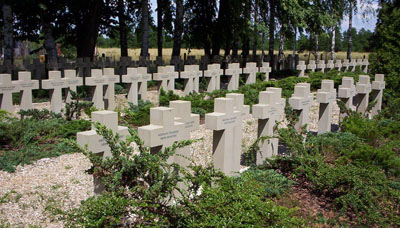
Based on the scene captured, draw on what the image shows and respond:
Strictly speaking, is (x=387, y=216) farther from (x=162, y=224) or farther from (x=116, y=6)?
(x=116, y=6)

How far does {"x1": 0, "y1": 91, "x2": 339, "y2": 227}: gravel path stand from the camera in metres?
5.14

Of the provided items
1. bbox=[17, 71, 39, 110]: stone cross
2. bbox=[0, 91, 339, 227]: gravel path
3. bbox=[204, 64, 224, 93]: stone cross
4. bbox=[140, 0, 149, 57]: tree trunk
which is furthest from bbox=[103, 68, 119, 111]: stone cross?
bbox=[140, 0, 149, 57]: tree trunk

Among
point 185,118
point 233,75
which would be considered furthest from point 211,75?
point 185,118

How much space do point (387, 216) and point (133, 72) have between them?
860cm

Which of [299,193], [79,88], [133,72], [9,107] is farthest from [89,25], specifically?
[299,193]

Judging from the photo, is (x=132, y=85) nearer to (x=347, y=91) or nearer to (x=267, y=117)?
(x=347, y=91)

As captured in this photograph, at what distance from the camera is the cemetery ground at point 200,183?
3.87 metres

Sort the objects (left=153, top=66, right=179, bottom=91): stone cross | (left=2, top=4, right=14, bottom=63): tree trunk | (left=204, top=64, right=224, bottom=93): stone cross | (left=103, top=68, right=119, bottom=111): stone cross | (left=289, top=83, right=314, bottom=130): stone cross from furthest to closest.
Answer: (left=2, top=4, right=14, bottom=63): tree trunk < (left=204, top=64, right=224, bottom=93): stone cross < (left=153, top=66, right=179, bottom=91): stone cross < (left=103, top=68, right=119, bottom=111): stone cross < (left=289, top=83, right=314, bottom=130): stone cross

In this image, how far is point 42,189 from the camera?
569cm

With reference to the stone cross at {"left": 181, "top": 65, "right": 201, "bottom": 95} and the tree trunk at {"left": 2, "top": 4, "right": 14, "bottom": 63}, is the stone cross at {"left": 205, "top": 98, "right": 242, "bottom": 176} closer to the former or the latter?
the stone cross at {"left": 181, "top": 65, "right": 201, "bottom": 95}

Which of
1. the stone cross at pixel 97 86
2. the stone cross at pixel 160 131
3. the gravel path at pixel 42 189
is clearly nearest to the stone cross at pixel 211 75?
the stone cross at pixel 97 86

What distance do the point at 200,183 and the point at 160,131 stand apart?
889 millimetres

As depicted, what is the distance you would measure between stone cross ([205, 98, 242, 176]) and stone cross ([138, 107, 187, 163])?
77 cm

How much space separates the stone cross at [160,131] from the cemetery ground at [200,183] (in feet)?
0.77
